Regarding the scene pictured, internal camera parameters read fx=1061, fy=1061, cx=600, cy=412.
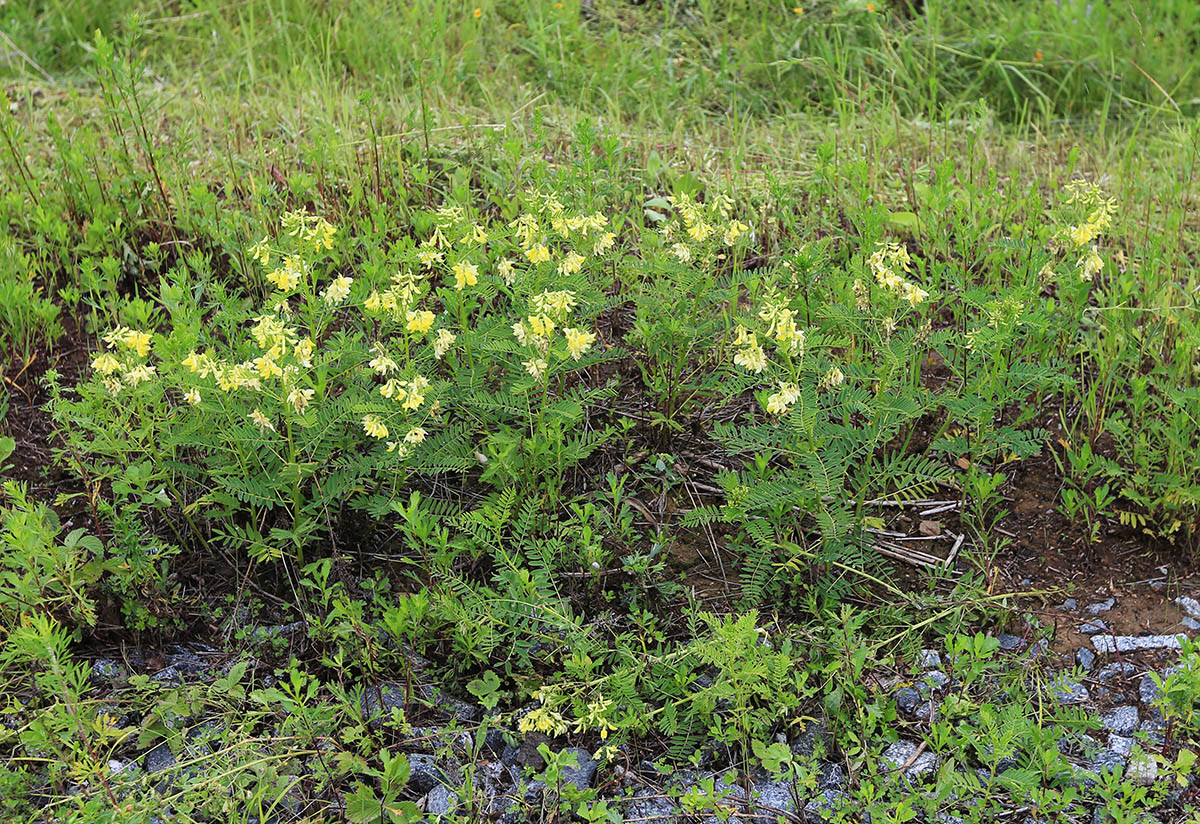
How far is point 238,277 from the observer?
3.54 metres

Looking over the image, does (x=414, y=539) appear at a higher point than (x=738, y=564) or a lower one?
higher

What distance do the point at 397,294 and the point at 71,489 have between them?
1194 mm

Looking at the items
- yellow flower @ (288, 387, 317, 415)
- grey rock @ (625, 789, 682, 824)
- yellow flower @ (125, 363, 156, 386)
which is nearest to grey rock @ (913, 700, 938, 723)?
grey rock @ (625, 789, 682, 824)

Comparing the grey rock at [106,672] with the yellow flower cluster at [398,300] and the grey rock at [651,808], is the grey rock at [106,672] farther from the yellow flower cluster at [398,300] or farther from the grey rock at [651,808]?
the grey rock at [651,808]

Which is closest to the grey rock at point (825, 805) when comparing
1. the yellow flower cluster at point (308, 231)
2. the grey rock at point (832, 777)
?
the grey rock at point (832, 777)

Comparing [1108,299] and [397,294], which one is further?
[1108,299]

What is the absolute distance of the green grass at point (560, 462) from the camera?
7.54ft

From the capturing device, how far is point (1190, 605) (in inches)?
107

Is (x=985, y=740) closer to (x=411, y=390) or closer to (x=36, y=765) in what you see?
(x=411, y=390)

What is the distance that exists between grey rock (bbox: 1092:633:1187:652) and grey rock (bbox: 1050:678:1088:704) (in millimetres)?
148

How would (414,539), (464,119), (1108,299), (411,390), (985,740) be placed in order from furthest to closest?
(464,119), (1108,299), (414,539), (411,390), (985,740)

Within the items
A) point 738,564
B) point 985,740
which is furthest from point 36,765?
point 985,740

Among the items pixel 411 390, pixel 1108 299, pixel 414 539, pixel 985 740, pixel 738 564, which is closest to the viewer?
pixel 985 740

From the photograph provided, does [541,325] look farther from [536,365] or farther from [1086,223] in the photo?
[1086,223]
